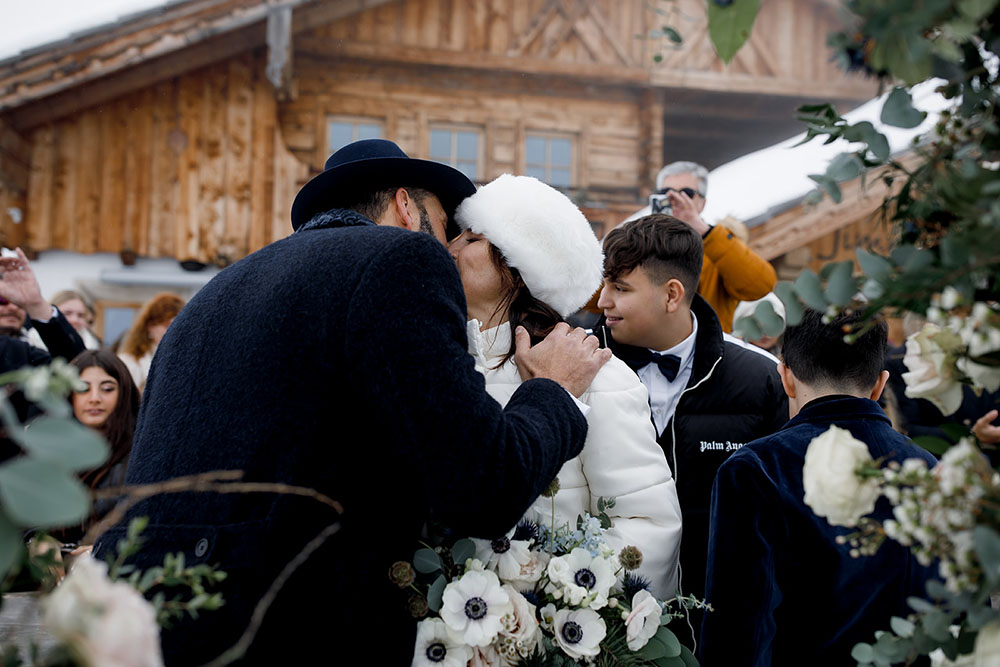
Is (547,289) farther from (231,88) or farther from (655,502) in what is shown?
(231,88)

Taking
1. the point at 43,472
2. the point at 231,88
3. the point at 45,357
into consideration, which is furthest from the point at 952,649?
the point at 231,88

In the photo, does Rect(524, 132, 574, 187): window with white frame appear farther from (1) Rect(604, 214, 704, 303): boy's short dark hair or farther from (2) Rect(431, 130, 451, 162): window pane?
(1) Rect(604, 214, 704, 303): boy's short dark hair

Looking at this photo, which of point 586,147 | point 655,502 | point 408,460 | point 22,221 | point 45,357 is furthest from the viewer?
point 586,147

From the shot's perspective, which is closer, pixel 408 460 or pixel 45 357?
pixel 408 460

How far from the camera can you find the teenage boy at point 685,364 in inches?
110

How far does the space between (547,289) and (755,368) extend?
1.10m

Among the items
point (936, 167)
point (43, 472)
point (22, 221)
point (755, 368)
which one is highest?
point (936, 167)

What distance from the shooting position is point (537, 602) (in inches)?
73.5

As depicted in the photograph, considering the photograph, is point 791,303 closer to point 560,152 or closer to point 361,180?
point 361,180

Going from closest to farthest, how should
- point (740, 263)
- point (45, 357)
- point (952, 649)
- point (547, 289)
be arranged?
point (952, 649) < point (547, 289) < point (740, 263) < point (45, 357)

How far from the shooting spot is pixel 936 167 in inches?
39.3

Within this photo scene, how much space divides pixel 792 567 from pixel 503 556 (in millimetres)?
779

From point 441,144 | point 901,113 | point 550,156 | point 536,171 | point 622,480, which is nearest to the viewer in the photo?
point 901,113

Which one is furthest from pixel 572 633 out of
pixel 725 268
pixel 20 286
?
pixel 20 286
